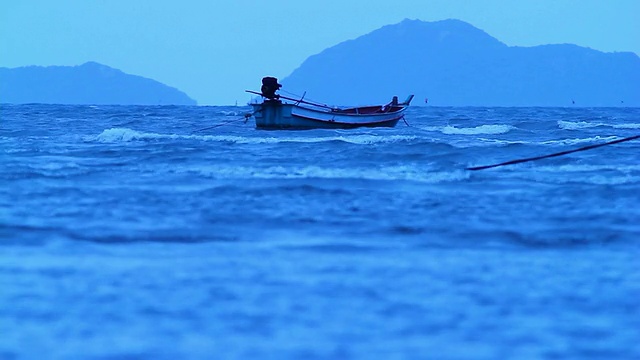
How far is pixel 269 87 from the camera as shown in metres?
29.4

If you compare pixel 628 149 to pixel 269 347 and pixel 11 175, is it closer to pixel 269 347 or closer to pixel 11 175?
pixel 11 175

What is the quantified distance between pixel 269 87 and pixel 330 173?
1625 centimetres

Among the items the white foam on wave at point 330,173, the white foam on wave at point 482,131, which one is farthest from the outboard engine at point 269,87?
the white foam on wave at point 330,173

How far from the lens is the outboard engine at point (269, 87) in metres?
29.2

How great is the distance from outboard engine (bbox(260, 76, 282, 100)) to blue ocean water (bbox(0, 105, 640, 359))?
→ 16023 millimetres

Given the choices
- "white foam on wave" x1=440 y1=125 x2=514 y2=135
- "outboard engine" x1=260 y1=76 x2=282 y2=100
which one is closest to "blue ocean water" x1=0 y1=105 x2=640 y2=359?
"outboard engine" x1=260 y1=76 x2=282 y2=100

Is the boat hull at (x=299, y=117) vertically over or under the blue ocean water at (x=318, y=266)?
over

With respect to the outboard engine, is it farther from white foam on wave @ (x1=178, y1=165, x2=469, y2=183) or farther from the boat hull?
white foam on wave @ (x1=178, y1=165, x2=469, y2=183)

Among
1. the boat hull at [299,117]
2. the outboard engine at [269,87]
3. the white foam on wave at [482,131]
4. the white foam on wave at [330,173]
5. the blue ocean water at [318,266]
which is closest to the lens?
the blue ocean water at [318,266]

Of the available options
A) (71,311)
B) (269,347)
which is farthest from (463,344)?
(71,311)

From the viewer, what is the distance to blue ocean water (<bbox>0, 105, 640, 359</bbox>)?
4605 mm

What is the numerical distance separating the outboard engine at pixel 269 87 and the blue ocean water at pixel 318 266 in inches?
631

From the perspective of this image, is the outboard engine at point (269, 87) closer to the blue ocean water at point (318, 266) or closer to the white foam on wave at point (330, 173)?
the white foam on wave at point (330, 173)

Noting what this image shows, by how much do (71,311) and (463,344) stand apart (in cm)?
243
